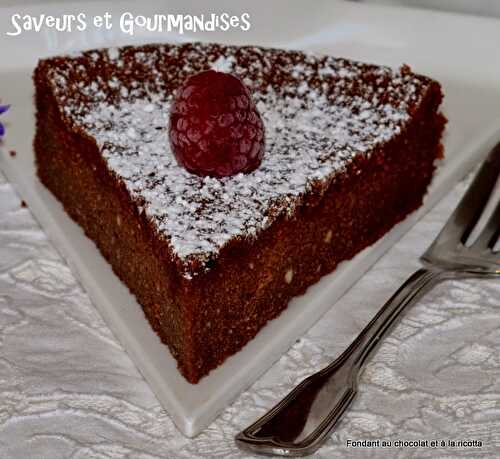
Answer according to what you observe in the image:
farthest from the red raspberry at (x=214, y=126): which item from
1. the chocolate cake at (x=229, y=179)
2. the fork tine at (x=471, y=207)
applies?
the fork tine at (x=471, y=207)

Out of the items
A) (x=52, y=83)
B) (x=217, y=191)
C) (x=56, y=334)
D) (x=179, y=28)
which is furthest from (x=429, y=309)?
(x=179, y=28)

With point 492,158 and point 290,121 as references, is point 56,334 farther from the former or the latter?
point 492,158

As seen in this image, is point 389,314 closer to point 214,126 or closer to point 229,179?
point 229,179

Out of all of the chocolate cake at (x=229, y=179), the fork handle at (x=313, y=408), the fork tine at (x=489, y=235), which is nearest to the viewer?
the fork handle at (x=313, y=408)

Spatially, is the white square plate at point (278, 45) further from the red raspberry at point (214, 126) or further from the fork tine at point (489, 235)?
the red raspberry at point (214, 126)

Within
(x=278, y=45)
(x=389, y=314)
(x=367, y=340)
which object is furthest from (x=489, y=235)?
(x=278, y=45)

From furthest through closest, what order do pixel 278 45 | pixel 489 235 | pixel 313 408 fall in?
pixel 278 45
pixel 489 235
pixel 313 408
